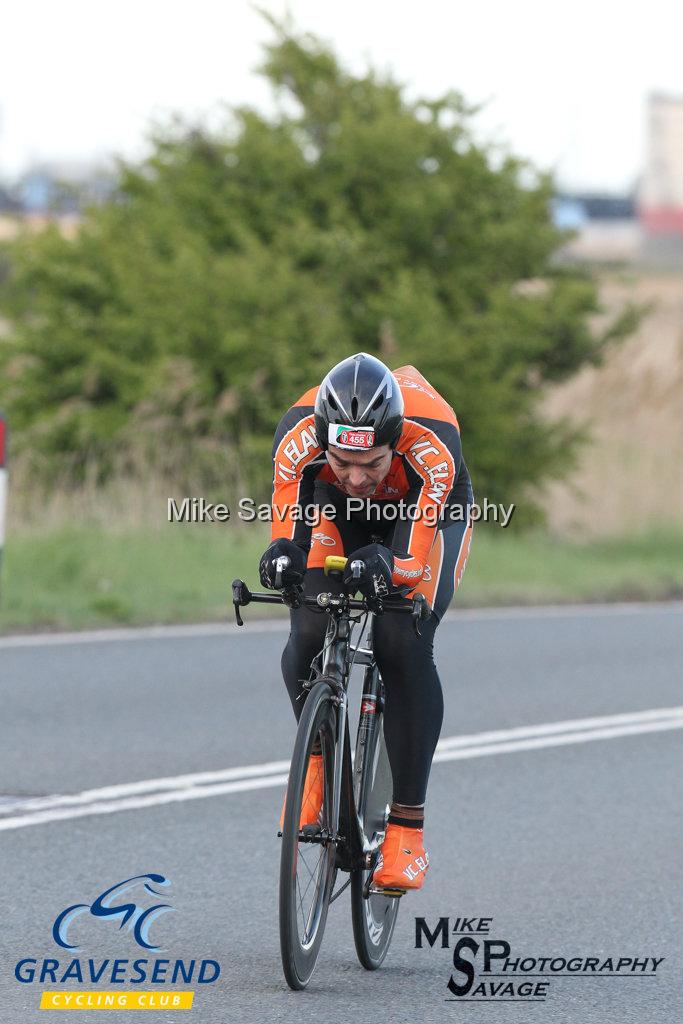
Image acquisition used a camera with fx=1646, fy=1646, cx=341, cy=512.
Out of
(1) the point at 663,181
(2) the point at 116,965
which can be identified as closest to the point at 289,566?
(2) the point at 116,965

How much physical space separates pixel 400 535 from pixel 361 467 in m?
0.28

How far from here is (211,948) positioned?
5.14 meters

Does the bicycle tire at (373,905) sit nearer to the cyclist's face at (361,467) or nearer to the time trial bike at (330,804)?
the time trial bike at (330,804)

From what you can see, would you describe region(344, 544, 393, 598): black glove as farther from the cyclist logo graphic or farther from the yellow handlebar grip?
the cyclist logo graphic

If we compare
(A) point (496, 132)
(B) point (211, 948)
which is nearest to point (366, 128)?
(A) point (496, 132)

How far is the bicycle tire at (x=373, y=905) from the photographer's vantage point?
4992 millimetres

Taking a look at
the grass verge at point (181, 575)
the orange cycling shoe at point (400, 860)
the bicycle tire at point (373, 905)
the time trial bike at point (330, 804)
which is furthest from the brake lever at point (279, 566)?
the grass verge at point (181, 575)

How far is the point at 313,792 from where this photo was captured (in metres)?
4.81

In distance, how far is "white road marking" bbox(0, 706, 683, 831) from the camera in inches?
273

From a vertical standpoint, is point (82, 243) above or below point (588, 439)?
above

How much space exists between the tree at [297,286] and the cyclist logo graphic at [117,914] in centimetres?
1318

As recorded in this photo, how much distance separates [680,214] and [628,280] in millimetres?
44714

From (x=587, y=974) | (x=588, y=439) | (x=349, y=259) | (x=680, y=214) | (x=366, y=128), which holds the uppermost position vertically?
(x=680, y=214)

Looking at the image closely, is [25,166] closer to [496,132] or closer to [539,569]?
[496,132]
